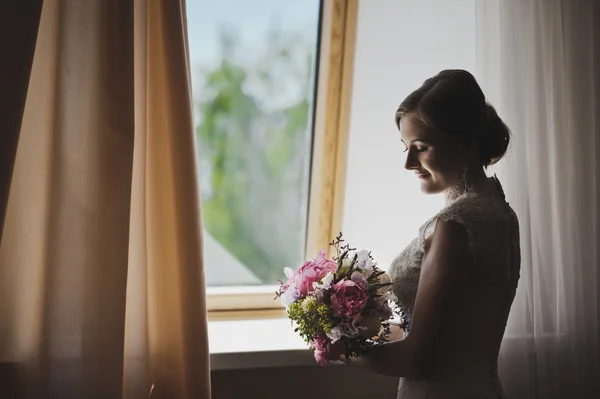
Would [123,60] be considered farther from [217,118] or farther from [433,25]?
[433,25]

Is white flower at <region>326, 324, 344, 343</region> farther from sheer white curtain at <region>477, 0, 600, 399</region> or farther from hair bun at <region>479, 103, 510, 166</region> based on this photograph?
sheer white curtain at <region>477, 0, 600, 399</region>

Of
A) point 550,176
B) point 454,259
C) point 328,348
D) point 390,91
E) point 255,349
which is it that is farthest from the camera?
point 390,91

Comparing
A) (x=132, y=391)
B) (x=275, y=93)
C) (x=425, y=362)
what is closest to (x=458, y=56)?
(x=275, y=93)

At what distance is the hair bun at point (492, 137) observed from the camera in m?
1.55

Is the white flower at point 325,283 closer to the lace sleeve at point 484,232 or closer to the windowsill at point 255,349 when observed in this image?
the lace sleeve at point 484,232

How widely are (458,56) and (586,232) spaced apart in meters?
0.80

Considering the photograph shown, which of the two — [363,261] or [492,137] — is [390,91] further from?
[363,261]

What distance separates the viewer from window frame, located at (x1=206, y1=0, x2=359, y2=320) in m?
2.29

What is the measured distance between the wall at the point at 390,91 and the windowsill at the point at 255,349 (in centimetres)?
54

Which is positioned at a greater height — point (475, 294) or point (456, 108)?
point (456, 108)

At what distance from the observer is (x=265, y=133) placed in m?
2.41

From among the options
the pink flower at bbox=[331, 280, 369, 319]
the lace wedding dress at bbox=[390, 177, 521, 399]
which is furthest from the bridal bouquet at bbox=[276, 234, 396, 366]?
the lace wedding dress at bbox=[390, 177, 521, 399]

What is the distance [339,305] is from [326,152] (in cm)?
102

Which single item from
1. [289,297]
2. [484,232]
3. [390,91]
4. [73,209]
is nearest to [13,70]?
[73,209]
